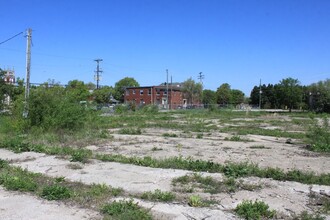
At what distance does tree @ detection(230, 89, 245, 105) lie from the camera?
124988mm

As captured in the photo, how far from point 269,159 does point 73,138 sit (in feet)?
29.6

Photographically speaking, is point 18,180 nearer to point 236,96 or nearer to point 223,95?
point 223,95

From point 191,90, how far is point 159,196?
97.2 m

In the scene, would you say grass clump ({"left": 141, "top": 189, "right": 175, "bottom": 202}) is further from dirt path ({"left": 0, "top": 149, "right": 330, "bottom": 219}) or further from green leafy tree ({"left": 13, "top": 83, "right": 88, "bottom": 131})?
green leafy tree ({"left": 13, "top": 83, "right": 88, "bottom": 131})

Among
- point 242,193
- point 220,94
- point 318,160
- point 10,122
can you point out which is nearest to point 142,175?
point 242,193

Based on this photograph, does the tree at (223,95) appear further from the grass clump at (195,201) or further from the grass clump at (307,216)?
the grass clump at (307,216)

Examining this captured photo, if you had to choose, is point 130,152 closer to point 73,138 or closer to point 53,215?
point 73,138

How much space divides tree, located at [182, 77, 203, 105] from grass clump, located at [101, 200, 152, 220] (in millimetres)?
96332

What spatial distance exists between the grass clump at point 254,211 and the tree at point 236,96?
388 ft

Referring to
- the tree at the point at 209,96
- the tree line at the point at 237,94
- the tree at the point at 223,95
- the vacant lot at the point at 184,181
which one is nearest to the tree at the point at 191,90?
the tree line at the point at 237,94

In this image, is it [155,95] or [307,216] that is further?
[155,95]

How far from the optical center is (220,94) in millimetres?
121312

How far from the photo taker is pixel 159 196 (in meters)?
7.13

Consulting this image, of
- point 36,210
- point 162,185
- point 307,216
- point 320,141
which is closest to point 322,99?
point 320,141
